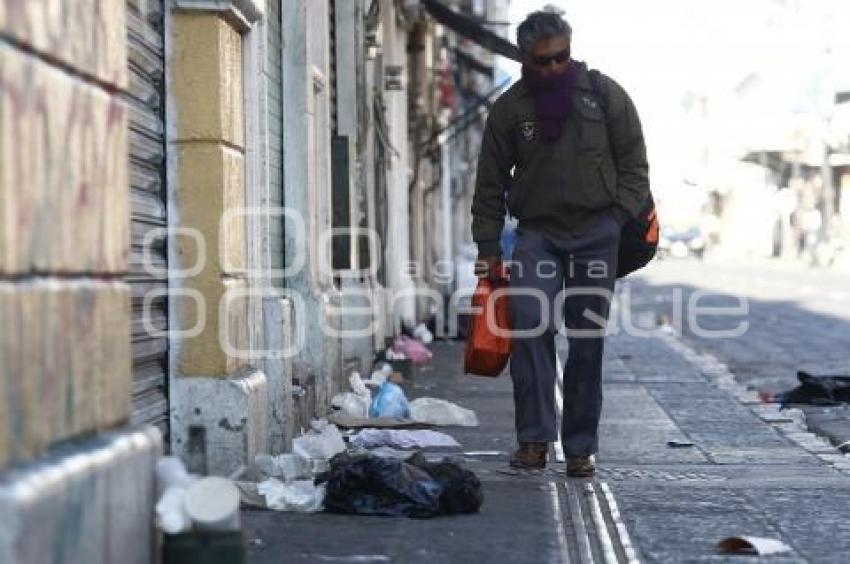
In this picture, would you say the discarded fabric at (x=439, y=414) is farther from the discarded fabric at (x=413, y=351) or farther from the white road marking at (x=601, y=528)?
the discarded fabric at (x=413, y=351)

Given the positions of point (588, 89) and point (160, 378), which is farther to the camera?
point (588, 89)

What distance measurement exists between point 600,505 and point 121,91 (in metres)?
2.94

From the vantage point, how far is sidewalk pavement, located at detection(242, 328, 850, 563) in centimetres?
614

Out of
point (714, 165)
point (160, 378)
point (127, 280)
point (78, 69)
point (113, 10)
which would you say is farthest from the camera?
point (714, 165)

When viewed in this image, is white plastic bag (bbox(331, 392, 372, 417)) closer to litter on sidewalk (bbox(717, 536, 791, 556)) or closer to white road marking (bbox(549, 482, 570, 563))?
white road marking (bbox(549, 482, 570, 563))

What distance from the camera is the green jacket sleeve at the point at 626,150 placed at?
8008 millimetres

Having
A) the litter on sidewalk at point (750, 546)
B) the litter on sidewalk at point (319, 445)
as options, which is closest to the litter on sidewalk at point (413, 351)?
the litter on sidewalk at point (319, 445)

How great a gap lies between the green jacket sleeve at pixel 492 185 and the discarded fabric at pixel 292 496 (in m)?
1.53

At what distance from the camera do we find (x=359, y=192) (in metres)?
14.5

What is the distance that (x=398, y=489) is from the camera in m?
6.94

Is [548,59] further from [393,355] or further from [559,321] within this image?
[393,355]

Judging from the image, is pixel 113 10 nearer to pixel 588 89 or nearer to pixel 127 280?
pixel 127 280

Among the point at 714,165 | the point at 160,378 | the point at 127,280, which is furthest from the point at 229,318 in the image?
the point at 714,165

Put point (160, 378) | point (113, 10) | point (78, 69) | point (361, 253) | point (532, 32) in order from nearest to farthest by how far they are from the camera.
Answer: point (78, 69) → point (113, 10) → point (160, 378) → point (532, 32) → point (361, 253)
